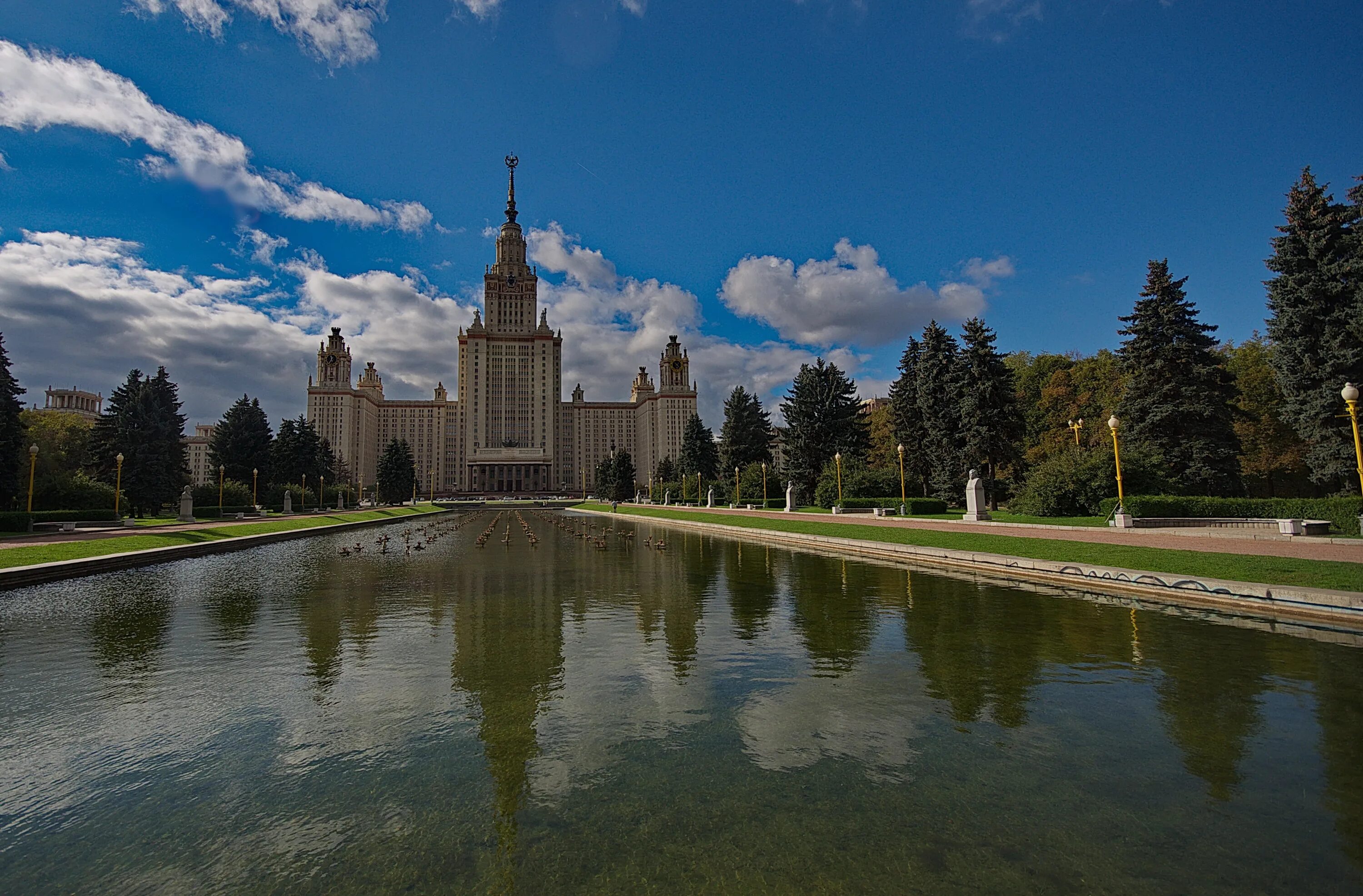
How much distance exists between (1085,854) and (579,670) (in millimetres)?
5067

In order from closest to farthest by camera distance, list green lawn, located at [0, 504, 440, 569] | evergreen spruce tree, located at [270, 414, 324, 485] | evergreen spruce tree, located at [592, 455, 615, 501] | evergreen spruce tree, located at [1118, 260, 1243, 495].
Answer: green lawn, located at [0, 504, 440, 569]
evergreen spruce tree, located at [1118, 260, 1243, 495]
evergreen spruce tree, located at [270, 414, 324, 485]
evergreen spruce tree, located at [592, 455, 615, 501]

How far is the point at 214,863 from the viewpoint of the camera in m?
3.43

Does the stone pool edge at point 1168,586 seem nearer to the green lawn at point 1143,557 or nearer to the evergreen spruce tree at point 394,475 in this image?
the green lawn at point 1143,557

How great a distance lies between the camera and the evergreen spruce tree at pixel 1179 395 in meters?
32.5

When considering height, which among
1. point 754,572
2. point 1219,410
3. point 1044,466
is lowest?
point 754,572

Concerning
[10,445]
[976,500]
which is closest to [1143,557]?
[976,500]

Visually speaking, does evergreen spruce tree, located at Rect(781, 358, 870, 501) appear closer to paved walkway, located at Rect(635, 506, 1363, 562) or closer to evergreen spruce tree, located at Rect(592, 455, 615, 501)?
paved walkway, located at Rect(635, 506, 1363, 562)

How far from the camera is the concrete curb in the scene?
14.4m

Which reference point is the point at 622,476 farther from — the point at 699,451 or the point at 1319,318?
the point at 1319,318

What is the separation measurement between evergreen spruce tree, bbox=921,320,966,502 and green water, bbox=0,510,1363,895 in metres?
31.4

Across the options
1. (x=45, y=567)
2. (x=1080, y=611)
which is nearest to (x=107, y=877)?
(x=1080, y=611)

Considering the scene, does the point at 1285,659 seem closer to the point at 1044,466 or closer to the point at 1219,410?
the point at 1044,466

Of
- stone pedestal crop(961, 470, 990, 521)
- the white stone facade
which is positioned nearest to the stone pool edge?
stone pedestal crop(961, 470, 990, 521)

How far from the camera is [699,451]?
230 ft
